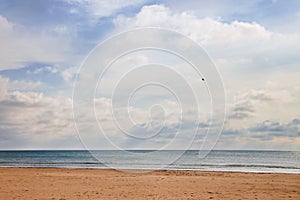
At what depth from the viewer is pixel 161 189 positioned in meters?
19.3

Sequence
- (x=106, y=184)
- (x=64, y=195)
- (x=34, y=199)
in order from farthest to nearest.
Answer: (x=106, y=184), (x=64, y=195), (x=34, y=199)

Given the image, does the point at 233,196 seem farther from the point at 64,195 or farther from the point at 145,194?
the point at 64,195

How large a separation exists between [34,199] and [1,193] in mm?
2475

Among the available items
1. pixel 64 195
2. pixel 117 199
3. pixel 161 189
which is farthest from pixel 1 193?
pixel 161 189

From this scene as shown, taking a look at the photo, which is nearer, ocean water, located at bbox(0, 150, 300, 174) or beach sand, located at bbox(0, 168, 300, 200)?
beach sand, located at bbox(0, 168, 300, 200)

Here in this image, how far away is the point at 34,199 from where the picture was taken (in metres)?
15.8

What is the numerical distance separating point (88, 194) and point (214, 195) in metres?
5.64

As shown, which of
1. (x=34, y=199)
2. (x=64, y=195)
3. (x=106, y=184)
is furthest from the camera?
(x=106, y=184)

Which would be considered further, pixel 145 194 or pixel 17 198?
pixel 145 194

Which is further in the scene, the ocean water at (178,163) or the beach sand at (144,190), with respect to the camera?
the ocean water at (178,163)

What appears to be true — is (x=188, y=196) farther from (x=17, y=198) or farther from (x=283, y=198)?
(x=17, y=198)

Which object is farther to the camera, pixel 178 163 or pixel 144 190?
pixel 178 163

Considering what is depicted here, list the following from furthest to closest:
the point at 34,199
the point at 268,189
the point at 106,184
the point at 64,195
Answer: the point at 106,184 < the point at 268,189 < the point at 64,195 < the point at 34,199

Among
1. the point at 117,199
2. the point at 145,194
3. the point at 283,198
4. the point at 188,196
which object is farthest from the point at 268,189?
the point at 117,199
